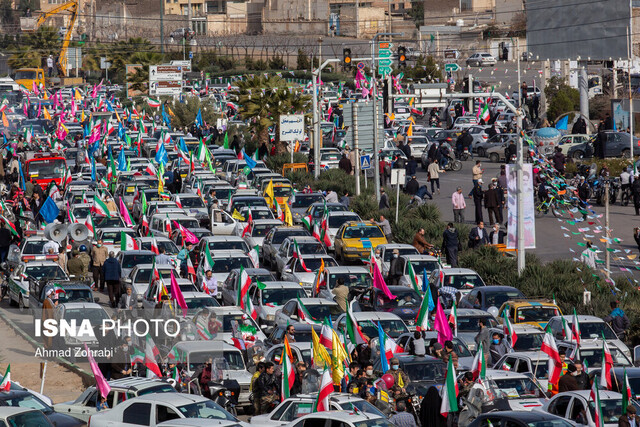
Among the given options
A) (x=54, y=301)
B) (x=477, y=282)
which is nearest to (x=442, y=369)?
(x=477, y=282)

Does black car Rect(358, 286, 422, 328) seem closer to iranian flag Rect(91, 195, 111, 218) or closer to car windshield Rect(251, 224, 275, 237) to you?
car windshield Rect(251, 224, 275, 237)

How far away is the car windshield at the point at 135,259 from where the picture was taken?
30.5 metres

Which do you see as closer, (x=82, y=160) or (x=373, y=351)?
(x=373, y=351)

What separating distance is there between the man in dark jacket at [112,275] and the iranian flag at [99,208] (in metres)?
6.94

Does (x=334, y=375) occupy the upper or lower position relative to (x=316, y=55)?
lower

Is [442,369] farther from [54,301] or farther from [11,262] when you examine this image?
[11,262]

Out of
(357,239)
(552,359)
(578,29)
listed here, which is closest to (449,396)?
(552,359)

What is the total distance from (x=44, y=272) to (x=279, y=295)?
23.1 feet

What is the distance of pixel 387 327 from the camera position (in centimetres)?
2275

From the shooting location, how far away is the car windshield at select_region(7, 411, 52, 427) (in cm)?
1622

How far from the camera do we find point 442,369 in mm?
19422

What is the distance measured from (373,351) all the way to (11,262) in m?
15.0

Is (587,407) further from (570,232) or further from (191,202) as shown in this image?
(191,202)

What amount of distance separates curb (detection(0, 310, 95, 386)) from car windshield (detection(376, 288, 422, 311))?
20.0ft
